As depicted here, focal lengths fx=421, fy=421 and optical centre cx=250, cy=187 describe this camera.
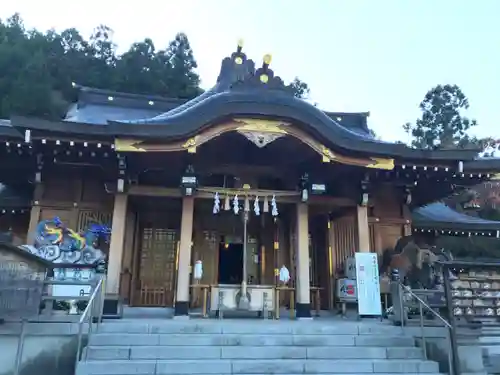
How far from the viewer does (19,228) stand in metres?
10.1

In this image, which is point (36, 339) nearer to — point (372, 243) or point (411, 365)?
point (411, 365)

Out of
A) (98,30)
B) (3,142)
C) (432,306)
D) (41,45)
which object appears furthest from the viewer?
(98,30)

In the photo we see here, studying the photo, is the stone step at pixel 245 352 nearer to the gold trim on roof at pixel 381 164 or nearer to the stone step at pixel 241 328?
the stone step at pixel 241 328

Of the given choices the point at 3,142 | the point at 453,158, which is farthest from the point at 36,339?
the point at 453,158

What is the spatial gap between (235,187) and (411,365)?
16.5 ft

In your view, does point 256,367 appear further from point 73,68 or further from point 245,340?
point 73,68

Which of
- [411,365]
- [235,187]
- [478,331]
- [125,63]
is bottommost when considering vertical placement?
[411,365]

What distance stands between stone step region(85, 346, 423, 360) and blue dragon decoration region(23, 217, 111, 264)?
2958mm

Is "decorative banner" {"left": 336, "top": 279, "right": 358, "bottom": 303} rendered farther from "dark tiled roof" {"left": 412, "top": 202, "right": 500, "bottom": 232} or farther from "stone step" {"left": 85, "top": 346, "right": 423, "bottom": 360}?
"dark tiled roof" {"left": 412, "top": 202, "right": 500, "bottom": 232}

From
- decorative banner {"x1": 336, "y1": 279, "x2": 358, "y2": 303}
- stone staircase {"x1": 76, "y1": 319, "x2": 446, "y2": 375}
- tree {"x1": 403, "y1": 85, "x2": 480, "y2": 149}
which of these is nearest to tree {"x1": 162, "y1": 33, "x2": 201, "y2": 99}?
tree {"x1": 403, "y1": 85, "x2": 480, "y2": 149}

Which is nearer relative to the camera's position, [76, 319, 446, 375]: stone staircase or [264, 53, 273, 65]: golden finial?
[76, 319, 446, 375]: stone staircase

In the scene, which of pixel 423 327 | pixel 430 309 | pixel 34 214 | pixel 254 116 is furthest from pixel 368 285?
pixel 34 214

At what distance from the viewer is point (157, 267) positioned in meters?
10.3

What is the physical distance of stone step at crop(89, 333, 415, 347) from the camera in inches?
227
